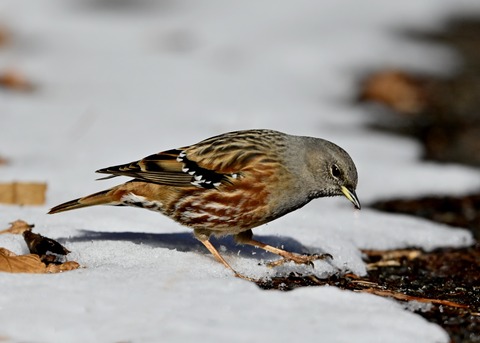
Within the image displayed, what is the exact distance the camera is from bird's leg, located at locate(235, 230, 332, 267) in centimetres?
596

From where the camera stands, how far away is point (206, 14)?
45.7 ft

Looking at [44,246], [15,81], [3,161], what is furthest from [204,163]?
[15,81]

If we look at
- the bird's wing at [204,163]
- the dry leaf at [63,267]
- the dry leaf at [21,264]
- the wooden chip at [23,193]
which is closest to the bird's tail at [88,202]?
the bird's wing at [204,163]

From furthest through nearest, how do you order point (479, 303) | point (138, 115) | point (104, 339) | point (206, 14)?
point (206, 14) → point (138, 115) → point (479, 303) → point (104, 339)

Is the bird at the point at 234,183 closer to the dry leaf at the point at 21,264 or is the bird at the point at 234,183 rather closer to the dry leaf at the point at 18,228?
the dry leaf at the point at 18,228

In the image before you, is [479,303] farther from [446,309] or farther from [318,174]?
[318,174]

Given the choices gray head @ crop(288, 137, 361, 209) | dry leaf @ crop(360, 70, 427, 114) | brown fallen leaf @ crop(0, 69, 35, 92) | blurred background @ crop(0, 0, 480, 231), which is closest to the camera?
gray head @ crop(288, 137, 361, 209)

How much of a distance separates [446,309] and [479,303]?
350 millimetres

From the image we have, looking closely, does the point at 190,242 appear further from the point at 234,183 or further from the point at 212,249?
the point at 234,183

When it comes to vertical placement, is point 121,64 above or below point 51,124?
above

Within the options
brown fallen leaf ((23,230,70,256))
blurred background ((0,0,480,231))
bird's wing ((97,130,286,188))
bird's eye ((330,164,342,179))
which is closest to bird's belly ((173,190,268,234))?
bird's wing ((97,130,286,188))

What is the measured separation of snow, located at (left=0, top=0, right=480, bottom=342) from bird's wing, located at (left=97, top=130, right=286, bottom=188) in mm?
458

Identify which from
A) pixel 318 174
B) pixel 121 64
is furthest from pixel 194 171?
pixel 121 64

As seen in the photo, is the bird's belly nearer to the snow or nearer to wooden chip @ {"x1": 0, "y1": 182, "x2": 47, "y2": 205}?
the snow
